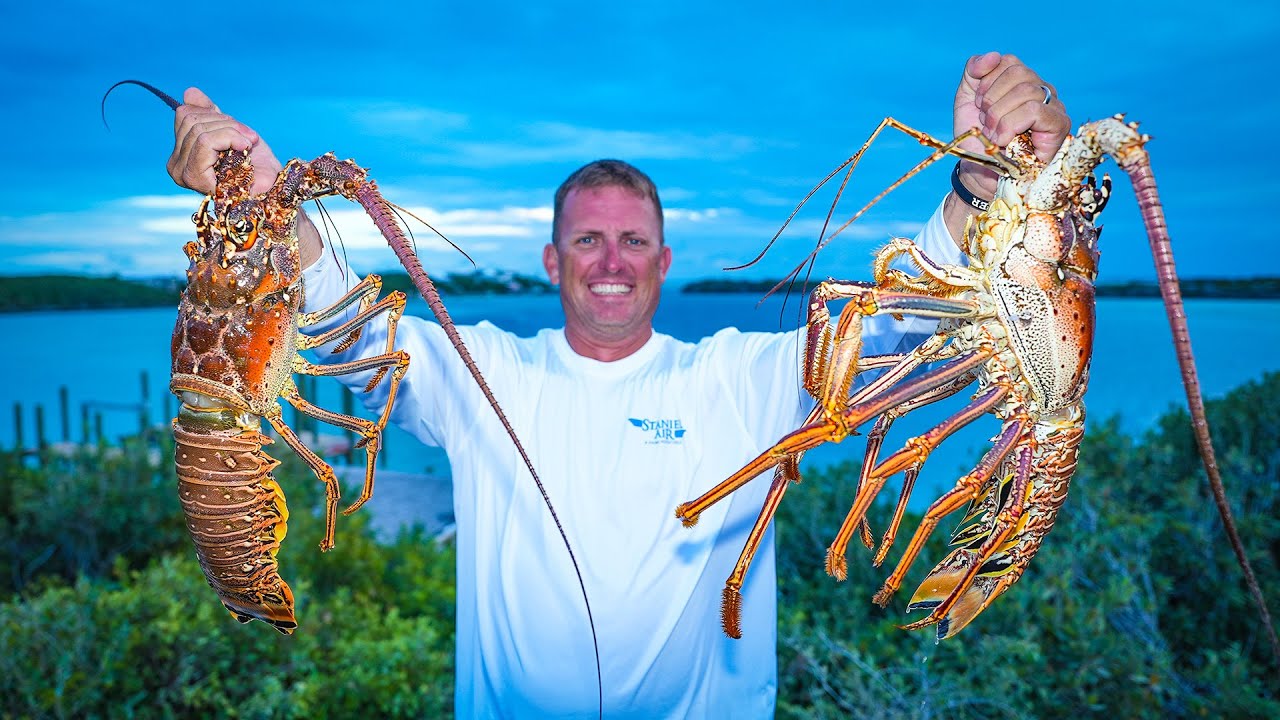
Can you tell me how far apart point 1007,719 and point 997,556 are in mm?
2866

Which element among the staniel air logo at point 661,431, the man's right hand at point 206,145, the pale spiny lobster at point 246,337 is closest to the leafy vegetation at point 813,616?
the staniel air logo at point 661,431

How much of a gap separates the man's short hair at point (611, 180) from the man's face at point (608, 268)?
3cm

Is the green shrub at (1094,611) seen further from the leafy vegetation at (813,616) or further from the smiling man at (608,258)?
the smiling man at (608,258)

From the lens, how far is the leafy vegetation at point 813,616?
13.5 ft

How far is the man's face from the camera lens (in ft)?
10.5

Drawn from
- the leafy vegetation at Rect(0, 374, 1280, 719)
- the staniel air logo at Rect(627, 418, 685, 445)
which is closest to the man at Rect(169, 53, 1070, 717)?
the staniel air logo at Rect(627, 418, 685, 445)

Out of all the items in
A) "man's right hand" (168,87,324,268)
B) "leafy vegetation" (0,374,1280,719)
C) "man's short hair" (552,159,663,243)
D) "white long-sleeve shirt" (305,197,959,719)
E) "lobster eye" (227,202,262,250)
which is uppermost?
"man's short hair" (552,159,663,243)

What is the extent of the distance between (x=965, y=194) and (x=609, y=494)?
5.14 feet

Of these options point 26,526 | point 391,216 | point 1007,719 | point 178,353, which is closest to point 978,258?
point 391,216

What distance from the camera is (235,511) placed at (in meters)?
2.29

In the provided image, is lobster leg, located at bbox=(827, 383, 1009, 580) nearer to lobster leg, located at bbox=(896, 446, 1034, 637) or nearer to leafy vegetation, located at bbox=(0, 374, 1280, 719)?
lobster leg, located at bbox=(896, 446, 1034, 637)

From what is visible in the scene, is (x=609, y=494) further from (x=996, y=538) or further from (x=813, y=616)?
(x=813, y=616)

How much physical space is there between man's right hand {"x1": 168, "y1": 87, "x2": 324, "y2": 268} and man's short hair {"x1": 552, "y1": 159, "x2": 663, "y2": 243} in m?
1.33

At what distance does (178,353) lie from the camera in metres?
2.15
